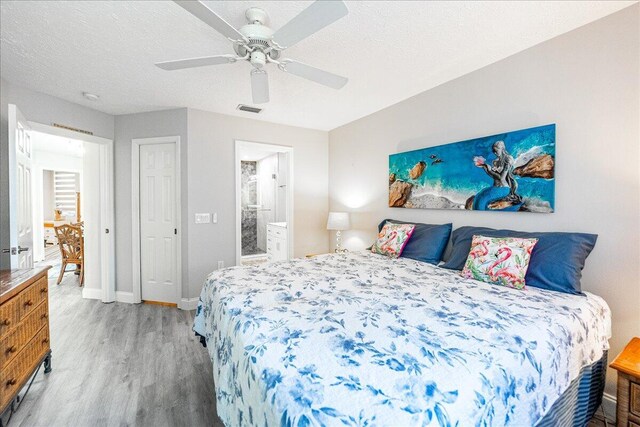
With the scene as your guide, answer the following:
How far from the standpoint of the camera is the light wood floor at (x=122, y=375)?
5.79 ft

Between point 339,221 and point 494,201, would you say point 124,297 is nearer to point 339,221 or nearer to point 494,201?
point 339,221

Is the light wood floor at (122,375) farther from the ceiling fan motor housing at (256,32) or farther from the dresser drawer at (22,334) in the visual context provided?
the ceiling fan motor housing at (256,32)

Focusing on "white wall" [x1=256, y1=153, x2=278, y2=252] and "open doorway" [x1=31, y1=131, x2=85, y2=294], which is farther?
"white wall" [x1=256, y1=153, x2=278, y2=252]

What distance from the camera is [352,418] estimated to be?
2.51 ft

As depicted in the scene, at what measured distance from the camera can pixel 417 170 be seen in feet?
9.93

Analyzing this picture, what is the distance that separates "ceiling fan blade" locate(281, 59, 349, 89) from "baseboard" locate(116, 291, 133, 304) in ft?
11.7

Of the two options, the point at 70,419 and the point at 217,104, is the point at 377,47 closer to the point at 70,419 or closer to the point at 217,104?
the point at 217,104

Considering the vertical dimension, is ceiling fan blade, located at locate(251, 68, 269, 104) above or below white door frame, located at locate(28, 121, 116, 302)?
above

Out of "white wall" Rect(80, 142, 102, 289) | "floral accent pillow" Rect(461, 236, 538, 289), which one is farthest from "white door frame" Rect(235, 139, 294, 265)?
"floral accent pillow" Rect(461, 236, 538, 289)

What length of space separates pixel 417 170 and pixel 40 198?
8.07 metres

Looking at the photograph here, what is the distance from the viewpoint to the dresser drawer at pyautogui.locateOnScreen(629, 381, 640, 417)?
131 cm

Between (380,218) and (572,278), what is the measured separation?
207cm

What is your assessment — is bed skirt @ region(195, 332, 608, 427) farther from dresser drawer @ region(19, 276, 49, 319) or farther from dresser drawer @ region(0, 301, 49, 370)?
dresser drawer @ region(19, 276, 49, 319)

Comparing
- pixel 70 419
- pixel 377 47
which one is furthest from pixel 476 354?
pixel 70 419
